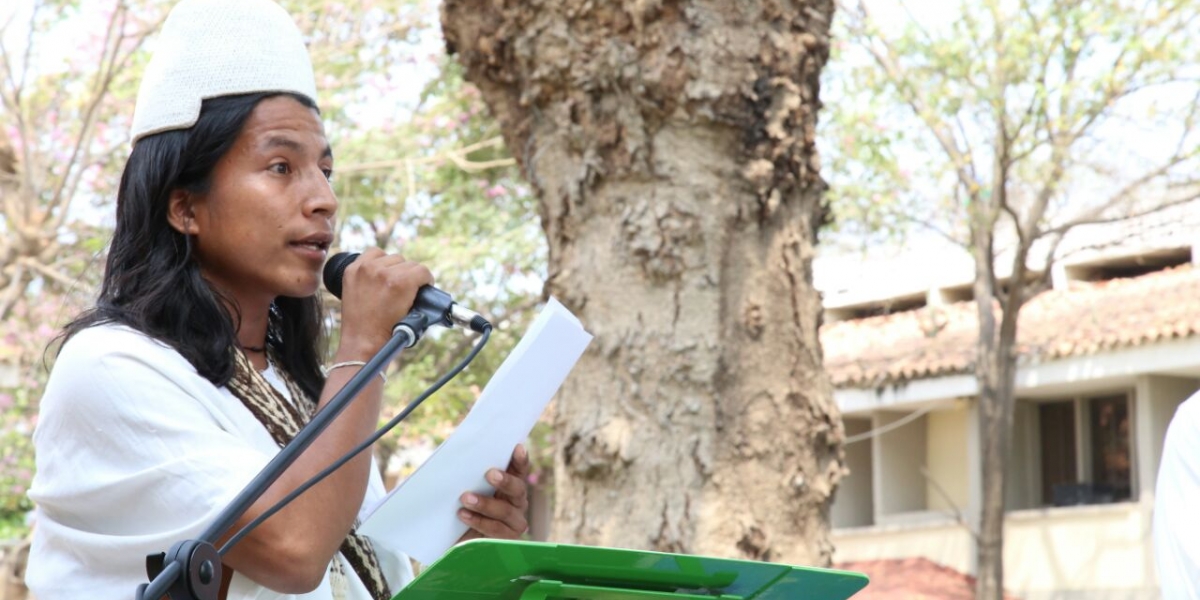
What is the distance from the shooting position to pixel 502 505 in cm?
255

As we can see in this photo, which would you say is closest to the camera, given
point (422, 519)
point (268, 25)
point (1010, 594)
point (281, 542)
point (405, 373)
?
point (281, 542)

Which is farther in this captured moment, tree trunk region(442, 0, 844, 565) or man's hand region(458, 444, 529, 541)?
tree trunk region(442, 0, 844, 565)

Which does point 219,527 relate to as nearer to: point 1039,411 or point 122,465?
point 122,465

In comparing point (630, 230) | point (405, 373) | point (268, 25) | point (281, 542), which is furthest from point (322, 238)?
point (405, 373)

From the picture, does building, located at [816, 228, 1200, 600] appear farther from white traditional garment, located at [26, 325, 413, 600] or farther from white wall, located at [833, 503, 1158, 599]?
white traditional garment, located at [26, 325, 413, 600]

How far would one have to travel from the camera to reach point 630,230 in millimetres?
4742

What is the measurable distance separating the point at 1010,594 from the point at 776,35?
14994 millimetres

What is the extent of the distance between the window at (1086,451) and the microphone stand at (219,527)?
16.6 metres

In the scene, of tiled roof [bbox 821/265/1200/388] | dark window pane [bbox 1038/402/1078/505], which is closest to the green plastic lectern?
tiled roof [bbox 821/265/1200/388]

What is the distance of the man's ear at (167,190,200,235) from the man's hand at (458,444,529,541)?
610 mm

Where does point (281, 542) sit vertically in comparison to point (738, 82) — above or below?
below

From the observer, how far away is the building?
16938 millimetres

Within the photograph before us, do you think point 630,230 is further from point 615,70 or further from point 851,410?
point 851,410

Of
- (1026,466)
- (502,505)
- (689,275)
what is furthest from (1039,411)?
(502,505)
